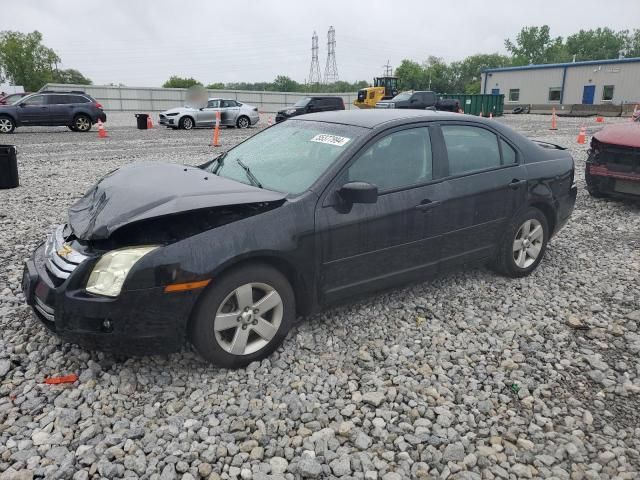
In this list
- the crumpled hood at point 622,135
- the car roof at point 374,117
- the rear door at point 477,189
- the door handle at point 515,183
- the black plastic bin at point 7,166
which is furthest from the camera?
the black plastic bin at point 7,166

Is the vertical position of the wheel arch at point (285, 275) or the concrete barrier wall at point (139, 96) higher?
the concrete barrier wall at point (139, 96)

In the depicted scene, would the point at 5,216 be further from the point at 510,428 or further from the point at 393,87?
the point at 393,87

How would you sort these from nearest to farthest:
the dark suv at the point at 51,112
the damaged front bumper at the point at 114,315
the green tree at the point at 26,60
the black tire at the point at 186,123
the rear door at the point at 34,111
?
the damaged front bumper at the point at 114,315, the dark suv at the point at 51,112, the rear door at the point at 34,111, the black tire at the point at 186,123, the green tree at the point at 26,60

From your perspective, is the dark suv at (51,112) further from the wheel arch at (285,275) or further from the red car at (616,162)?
the wheel arch at (285,275)

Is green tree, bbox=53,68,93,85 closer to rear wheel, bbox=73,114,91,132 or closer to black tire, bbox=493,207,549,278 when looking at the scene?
rear wheel, bbox=73,114,91,132

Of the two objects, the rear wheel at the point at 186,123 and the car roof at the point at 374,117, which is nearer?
the car roof at the point at 374,117

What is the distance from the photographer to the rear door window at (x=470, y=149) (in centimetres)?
427

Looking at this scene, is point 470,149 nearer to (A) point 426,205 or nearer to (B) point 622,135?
(A) point 426,205

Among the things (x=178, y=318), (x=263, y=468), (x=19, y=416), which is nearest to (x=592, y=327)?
(x=263, y=468)

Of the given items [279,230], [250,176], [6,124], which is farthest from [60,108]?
[279,230]

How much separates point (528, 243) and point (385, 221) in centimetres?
193

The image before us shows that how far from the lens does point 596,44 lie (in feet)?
343

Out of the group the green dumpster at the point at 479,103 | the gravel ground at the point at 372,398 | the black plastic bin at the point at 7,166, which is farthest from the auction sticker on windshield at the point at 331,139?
the green dumpster at the point at 479,103

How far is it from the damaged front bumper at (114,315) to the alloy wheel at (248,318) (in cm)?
25
